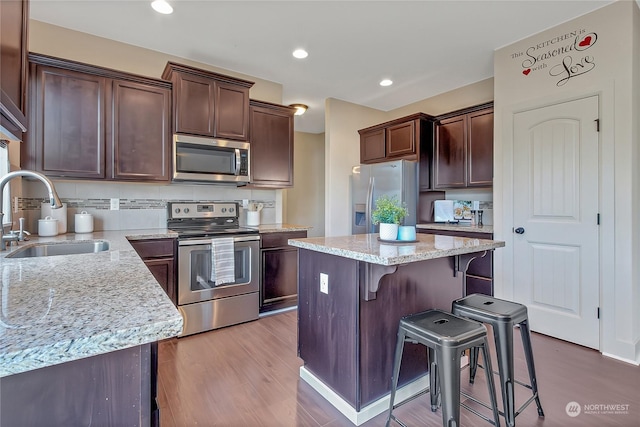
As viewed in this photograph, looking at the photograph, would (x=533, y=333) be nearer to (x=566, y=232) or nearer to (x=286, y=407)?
(x=566, y=232)

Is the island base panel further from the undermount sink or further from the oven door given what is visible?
the undermount sink

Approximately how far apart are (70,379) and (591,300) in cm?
340

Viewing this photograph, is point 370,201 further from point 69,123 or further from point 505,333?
point 69,123

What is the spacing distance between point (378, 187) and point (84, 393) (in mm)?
4028

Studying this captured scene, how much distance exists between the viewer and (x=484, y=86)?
4016 millimetres

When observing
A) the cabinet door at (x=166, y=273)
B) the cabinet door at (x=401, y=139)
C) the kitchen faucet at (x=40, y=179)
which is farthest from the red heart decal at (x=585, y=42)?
the cabinet door at (x=166, y=273)

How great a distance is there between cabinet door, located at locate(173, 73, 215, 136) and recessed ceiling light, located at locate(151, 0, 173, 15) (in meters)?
0.51

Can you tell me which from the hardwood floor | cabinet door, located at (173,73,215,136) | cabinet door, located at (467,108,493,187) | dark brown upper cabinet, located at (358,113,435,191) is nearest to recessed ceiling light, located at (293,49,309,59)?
cabinet door, located at (173,73,215,136)

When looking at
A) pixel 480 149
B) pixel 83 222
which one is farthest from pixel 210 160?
pixel 480 149

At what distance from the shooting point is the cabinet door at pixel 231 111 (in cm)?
316

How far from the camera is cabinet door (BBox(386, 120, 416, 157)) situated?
415 cm

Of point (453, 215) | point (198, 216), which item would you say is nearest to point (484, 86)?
point (453, 215)

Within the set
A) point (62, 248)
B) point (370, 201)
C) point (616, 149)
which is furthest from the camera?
point (370, 201)

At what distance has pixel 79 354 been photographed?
55 centimetres
